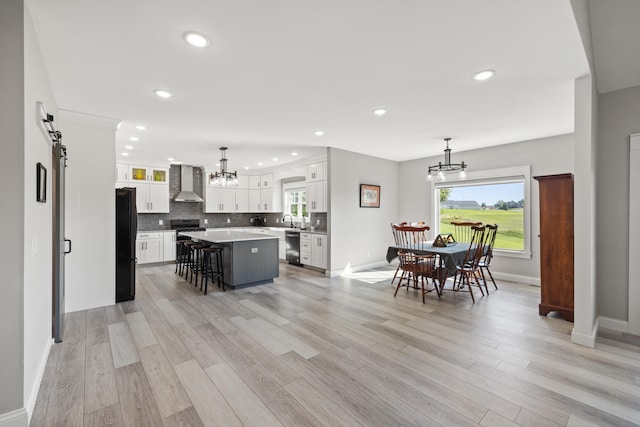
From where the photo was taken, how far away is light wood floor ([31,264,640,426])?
186 centimetres

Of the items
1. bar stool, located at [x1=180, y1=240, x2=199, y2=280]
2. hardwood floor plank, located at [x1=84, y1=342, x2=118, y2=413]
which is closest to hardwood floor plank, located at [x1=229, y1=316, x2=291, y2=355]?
hardwood floor plank, located at [x1=84, y1=342, x2=118, y2=413]

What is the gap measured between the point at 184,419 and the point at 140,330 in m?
1.79

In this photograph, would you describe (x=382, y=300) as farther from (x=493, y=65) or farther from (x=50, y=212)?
(x=50, y=212)

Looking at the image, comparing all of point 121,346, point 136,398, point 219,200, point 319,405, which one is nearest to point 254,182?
point 219,200

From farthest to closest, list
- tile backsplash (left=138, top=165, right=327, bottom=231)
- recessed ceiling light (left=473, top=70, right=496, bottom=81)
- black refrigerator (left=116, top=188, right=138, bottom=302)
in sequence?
tile backsplash (left=138, top=165, right=327, bottom=231) → black refrigerator (left=116, top=188, right=138, bottom=302) → recessed ceiling light (left=473, top=70, right=496, bottom=81)

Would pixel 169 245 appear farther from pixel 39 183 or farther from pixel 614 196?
pixel 614 196

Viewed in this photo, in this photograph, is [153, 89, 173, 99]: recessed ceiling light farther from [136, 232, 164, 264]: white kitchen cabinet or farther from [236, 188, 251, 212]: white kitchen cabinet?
[236, 188, 251, 212]: white kitchen cabinet

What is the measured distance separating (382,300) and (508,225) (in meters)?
3.14

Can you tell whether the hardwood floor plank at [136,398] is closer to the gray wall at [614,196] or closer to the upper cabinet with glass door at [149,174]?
the gray wall at [614,196]

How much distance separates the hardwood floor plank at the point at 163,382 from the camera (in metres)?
1.93

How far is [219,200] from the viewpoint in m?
8.19

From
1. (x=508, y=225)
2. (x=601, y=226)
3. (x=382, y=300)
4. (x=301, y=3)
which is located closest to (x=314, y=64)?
(x=301, y=3)

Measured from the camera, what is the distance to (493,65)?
2518 millimetres

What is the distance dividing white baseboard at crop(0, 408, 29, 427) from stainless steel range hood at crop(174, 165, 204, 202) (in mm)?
6247
